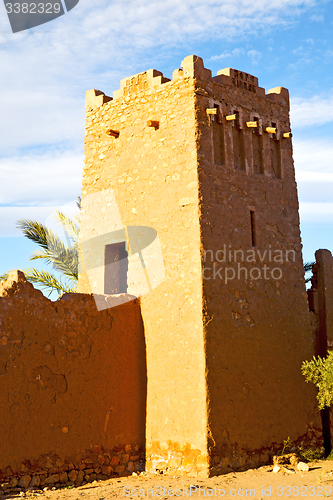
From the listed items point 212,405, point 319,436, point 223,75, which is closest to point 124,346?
point 212,405

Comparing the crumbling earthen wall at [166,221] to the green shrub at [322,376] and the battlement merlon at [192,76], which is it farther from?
the green shrub at [322,376]

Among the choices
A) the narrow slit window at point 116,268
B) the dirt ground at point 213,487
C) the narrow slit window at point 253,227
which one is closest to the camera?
the dirt ground at point 213,487

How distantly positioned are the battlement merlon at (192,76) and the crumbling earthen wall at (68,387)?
3897 millimetres

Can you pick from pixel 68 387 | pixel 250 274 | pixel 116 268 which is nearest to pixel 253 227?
pixel 250 274

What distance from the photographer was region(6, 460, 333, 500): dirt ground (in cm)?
751

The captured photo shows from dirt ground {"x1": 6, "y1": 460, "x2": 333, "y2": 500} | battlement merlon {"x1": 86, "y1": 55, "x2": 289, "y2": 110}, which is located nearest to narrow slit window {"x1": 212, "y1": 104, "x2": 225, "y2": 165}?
battlement merlon {"x1": 86, "y1": 55, "x2": 289, "y2": 110}

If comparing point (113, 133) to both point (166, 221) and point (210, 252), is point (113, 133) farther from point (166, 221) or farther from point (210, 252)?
point (210, 252)

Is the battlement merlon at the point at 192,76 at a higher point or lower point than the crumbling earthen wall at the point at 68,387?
higher

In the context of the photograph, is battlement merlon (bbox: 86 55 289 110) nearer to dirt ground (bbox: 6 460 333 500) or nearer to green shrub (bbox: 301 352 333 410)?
green shrub (bbox: 301 352 333 410)

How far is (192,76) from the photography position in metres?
9.26

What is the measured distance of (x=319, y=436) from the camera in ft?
32.4

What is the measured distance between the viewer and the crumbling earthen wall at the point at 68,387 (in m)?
7.54

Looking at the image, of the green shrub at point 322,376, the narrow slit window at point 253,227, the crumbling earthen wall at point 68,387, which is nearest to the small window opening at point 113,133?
the narrow slit window at point 253,227

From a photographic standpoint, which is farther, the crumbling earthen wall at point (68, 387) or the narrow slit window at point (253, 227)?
the narrow slit window at point (253, 227)
